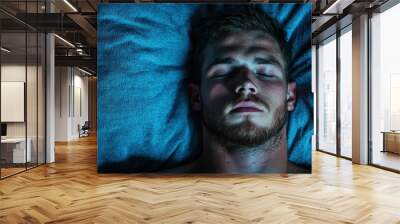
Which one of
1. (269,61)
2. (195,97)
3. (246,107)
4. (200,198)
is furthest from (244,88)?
(200,198)

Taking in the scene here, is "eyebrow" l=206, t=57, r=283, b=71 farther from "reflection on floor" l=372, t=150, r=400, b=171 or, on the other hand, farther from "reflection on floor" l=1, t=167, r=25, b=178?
"reflection on floor" l=1, t=167, r=25, b=178

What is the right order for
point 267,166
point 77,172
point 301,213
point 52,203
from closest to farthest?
point 301,213, point 52,203, point 267,166, point 77,172

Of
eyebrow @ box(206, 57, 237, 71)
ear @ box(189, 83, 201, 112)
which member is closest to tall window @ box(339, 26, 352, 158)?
eyebrow @ box(206, 57, 237, 71)

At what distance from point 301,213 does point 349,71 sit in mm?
5892

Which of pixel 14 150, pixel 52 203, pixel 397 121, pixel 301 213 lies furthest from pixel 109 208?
pixel 397 121

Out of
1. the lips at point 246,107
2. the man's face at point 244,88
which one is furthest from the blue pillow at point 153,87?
the lips at point 246,107

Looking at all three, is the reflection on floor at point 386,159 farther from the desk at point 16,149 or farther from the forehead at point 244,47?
the desk at point 16,149

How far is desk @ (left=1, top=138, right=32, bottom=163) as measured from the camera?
6900mm

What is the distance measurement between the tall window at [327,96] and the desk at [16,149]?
302 inches

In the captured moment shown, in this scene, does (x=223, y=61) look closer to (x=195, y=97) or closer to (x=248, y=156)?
(x=195, y=97)

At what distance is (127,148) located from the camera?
22.3 feet

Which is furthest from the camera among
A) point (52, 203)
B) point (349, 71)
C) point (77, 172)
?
point (349, 71)

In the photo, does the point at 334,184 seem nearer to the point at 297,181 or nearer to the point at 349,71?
the point at 297,181

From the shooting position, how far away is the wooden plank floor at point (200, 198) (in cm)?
400
